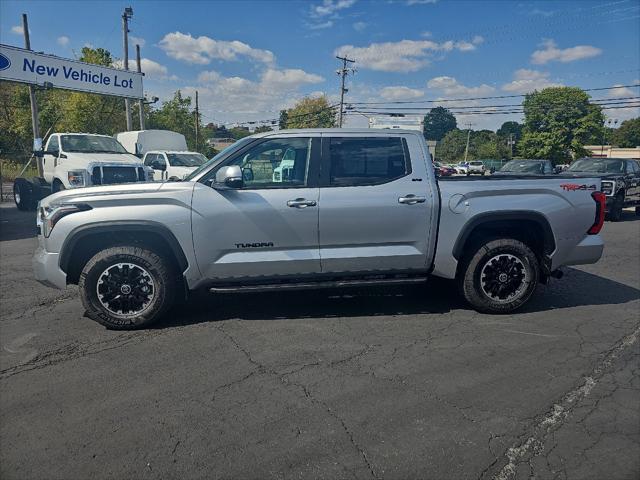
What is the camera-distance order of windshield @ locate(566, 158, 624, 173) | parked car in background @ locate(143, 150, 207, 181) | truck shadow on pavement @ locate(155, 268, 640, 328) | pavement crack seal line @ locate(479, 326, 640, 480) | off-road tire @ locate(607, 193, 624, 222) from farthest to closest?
parked car in background @ locate(143, 150, 207, 181)
windshield @ locate(566, 158, 624, 173)
off-road tire @ locate(607, 193, 624, 222)
truck shadow on pavement @ locate(155, 268, 640, 328)
pavement crack seal line @ locate(479, 326, 640, 480)

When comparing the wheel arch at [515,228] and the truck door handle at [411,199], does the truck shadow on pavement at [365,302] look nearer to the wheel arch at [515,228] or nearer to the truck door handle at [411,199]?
the wheel arch at [515,228]

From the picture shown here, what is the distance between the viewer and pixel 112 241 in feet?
14.0

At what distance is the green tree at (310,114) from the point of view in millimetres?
63812

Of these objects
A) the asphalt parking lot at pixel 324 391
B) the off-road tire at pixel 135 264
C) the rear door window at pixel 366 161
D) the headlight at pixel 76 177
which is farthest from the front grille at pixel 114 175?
the rear door window at pixel 366 161

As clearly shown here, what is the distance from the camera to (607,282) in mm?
6043

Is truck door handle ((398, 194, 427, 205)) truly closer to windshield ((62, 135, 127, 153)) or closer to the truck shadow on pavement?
the truck shadow on pavement

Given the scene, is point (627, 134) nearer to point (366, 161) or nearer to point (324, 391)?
point (366, 161)

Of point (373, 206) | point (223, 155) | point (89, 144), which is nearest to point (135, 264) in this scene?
point (223, 155)

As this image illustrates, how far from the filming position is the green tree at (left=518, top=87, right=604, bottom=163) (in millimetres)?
56125

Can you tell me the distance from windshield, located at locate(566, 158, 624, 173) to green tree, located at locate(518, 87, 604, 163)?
4581cm

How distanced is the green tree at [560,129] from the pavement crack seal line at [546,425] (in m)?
60.0

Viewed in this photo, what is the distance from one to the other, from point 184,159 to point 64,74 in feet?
18.2

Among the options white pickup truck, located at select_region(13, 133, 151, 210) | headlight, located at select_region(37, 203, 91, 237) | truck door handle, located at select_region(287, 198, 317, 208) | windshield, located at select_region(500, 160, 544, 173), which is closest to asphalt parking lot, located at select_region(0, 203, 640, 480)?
headlight, located at select_region(37, 203, 91, 237)

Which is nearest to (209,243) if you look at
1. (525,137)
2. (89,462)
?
(89,462)
